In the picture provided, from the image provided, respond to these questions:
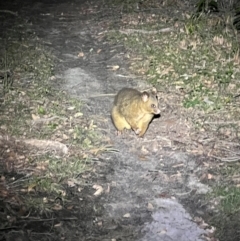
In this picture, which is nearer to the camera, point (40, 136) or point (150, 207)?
point (150, 207)

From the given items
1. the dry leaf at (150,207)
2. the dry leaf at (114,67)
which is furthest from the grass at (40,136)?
the dry leaf at (114,67)

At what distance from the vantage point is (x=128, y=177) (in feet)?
21.4

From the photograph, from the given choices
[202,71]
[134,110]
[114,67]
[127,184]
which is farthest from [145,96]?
[114,67]

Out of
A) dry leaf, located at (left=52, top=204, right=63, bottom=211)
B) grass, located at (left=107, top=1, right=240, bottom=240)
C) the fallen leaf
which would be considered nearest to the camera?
dry leaf, located at (left=52, top=204, right=63, bottom=211)

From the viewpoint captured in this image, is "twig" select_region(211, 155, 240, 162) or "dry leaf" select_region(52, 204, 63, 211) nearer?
"dry leaf" select_region(52, 204, 63, 211)

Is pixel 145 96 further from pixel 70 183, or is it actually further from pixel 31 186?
pixel 31 186

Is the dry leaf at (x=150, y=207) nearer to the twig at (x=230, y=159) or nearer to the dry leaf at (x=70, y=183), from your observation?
the dry leaf at (x=70, y=183)

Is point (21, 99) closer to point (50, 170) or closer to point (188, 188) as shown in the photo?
point (50, 170)

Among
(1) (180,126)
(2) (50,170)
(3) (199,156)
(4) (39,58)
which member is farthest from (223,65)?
(2) (50,170)

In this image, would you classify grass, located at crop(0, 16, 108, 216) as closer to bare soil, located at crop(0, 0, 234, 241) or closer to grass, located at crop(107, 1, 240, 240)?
bare soil, located at crop(0, 0, 234, 241)

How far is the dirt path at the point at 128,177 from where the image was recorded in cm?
551

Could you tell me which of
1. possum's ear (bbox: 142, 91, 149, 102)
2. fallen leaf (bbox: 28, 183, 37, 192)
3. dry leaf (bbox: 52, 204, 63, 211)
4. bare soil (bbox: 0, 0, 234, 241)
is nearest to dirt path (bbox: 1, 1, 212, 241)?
bare soil (bbox: 0, 0, 234, 241)

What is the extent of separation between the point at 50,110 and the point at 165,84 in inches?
99.2

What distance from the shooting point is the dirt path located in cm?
551
